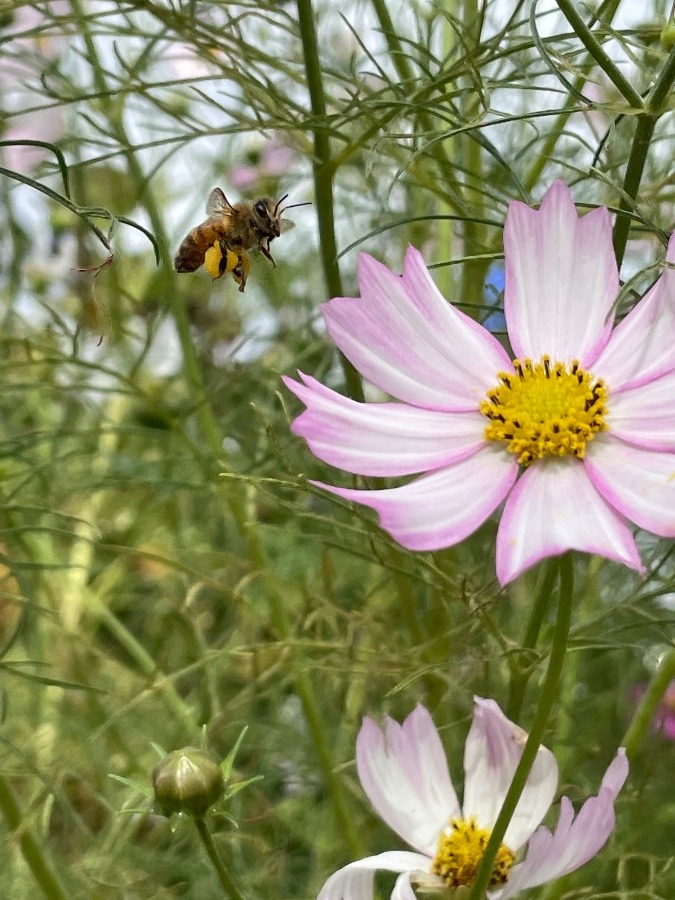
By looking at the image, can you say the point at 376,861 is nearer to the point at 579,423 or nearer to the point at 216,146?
the point at 579,423

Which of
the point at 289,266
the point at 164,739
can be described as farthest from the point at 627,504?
the point at 289,266

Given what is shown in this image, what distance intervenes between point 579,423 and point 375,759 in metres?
0.14

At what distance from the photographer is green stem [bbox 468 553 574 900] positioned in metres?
0.27

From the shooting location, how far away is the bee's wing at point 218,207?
46 centimetres

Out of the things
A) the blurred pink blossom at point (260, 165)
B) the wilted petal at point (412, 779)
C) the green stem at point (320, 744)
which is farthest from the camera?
the blurred pink blossom at point (260, 165)

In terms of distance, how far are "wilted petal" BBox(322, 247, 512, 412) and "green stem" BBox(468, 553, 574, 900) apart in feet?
0.34

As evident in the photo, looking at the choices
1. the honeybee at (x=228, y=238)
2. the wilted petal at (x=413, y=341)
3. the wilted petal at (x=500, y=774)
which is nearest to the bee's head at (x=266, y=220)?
the honeybee at (x=228, y=238)

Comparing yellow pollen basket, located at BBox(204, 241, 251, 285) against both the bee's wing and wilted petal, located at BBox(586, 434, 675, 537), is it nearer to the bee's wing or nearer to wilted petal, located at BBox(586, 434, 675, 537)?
the bee's wing

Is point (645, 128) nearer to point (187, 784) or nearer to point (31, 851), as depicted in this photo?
point (187, 784)

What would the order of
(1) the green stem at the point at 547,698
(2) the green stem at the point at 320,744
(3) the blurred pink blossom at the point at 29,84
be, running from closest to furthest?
(1) the green stem at the point at 547,698 < (2) the green stem at the point at 320,744 < (3) the blurred pink blossom at the point at 29,84

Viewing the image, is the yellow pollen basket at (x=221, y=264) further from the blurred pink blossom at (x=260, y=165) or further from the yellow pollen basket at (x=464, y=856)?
the blurred pink blossom at (x=260, y=165)

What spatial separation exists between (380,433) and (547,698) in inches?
4.0

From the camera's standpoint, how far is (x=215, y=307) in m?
1.08

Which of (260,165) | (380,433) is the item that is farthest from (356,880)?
(260,165)
